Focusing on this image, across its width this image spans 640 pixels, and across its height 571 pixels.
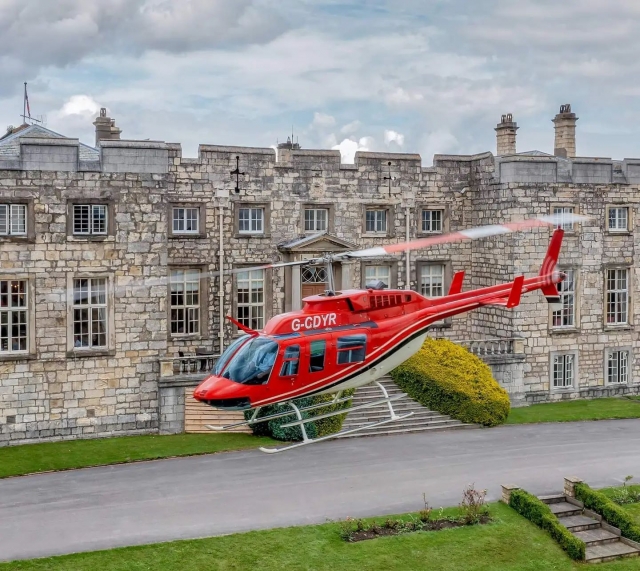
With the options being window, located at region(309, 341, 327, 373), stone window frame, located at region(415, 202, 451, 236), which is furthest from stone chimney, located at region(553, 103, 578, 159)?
window, located at region(309, 341, 327, 373)

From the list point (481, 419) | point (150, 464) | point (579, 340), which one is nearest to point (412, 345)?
point (150, 464)

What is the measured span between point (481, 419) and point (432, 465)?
4.97 metres

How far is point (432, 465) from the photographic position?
2758cm

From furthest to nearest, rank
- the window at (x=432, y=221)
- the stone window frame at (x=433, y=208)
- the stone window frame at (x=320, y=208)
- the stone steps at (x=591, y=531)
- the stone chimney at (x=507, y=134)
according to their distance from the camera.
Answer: the stone chimney at (x=507, y=134), the window at (x=432, y=221), the stone window frame at (x=433, y=208), the stone window frame at (x=320, y=208), the stone steps at (x=591, y=531)

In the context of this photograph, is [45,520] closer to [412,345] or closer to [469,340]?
[412,345]

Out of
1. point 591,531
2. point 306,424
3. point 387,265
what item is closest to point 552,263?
point 591,531

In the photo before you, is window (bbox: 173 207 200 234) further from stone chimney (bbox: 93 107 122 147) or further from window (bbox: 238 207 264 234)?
stone chimney (bbox: 93 107 122 147)

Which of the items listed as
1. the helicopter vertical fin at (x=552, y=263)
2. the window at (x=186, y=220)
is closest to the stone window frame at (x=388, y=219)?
the window at (x=186, y=220)

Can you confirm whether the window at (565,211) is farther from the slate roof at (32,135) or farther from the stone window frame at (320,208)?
the slate roof at (32,135)

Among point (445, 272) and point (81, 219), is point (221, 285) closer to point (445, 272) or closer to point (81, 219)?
point (81, 219)

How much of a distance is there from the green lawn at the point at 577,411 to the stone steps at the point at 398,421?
2539 mm

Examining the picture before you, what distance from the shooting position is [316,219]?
34.6m

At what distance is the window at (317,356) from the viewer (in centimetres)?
1706

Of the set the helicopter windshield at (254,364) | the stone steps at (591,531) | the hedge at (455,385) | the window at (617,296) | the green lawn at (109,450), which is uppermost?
the window at (617,296)
